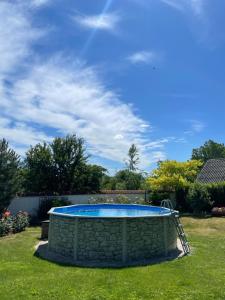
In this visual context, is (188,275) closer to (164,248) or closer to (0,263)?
(164,248)

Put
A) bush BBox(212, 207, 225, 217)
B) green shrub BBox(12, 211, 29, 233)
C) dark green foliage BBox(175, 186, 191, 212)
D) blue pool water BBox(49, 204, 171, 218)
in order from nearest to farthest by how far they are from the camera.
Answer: green shrub BBox(12, 211, 29, 233)
blue pool water BBox(49, 204, 171, 218)
bush BBox(212, 207, 225, 217)
dark green foliage BBox(175, 186, 191, 212)

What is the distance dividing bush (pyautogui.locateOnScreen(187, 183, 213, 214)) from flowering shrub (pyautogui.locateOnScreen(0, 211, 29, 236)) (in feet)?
40.4

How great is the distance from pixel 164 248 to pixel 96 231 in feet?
9.11

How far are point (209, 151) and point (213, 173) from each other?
5103 centimetres

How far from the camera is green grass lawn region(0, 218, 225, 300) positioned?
28.0 feet

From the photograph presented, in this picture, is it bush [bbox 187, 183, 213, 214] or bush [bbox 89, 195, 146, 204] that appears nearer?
bush [bbox 187, 183, 213, 214]

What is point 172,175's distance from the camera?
99.5 feet

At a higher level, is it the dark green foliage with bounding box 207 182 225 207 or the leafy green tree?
the leafy green tree

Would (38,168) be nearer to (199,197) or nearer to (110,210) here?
(110,210)

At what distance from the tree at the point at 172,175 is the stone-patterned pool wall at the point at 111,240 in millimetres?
16397

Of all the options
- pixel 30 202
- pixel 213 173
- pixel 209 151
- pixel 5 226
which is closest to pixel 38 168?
pixel 30 202

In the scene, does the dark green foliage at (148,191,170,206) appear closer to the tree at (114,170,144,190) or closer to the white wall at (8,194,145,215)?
the white wall at (8,194,145,215)

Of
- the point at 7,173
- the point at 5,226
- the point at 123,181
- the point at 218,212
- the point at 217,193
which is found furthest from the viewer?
the point at 123,181

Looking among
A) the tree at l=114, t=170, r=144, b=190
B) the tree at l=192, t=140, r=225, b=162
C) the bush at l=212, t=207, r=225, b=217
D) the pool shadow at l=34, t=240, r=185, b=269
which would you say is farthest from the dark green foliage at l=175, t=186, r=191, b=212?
the tree at l=192, t=140, r=225, b=162
